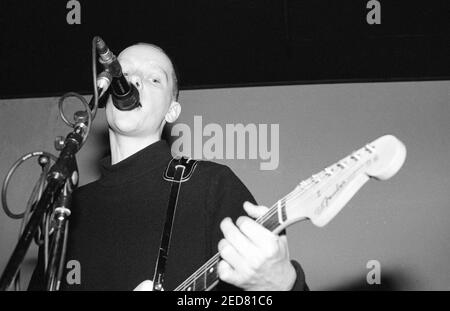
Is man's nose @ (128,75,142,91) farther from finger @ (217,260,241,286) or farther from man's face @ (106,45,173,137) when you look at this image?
finger @ (217,260,241,286)

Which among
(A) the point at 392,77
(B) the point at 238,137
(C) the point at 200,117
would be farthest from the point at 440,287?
(C) the point at 200,117

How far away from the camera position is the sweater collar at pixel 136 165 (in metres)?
1.25

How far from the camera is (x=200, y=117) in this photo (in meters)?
2.56

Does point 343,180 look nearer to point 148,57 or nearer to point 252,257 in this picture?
point 252,257

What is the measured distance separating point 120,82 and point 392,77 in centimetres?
178

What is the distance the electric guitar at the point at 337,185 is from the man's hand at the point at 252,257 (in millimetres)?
31

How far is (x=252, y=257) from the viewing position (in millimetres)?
804

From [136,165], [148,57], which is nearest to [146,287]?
[136,165]

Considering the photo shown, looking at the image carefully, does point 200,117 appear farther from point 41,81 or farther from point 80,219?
point 80,219

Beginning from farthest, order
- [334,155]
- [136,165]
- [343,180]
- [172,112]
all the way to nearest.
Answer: [334,155] < [172,112] < [136,165] < [343,180]

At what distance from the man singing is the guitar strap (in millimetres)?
17

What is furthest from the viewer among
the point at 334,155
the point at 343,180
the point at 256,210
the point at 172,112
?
the point at 334,155

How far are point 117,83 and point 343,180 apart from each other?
507mm

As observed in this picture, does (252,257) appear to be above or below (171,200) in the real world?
below
